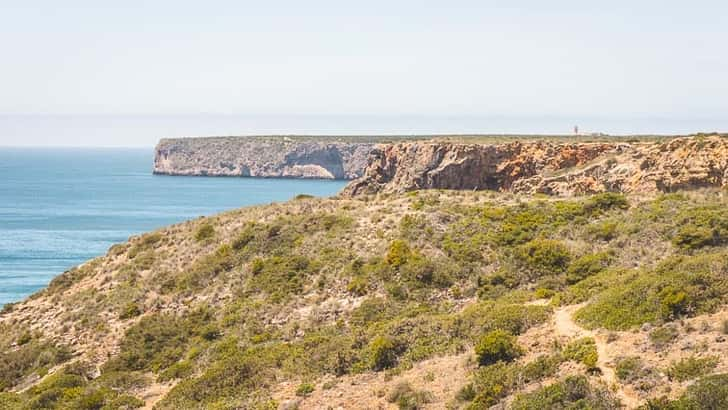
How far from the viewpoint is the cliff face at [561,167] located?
4366 centimetres

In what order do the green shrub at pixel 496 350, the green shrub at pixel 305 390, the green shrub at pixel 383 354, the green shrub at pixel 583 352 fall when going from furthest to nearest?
the green shrub at pixel 383 354
the green shrub at pixel 305 390
the green shrub at pixel 496 350
the green shrub at pixel 583 352

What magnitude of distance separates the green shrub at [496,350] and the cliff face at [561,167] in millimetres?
29321

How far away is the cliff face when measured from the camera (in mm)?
43656

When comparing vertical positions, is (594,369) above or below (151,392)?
above

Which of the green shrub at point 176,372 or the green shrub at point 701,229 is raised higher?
the green shrub at point 701,229

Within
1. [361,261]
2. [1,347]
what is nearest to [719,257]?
[361,261]

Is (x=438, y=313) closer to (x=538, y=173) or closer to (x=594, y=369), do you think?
(x=594, y=369)

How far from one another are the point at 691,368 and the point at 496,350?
537 cm

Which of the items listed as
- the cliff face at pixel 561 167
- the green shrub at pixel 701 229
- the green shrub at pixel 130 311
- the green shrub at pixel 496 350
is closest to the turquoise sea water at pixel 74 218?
the green shrub at pixel 130 311

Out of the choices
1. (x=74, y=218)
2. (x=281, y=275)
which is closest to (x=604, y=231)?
(x=281, y=275)

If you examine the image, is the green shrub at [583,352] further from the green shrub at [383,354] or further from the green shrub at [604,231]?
the green shrub at [604,231]

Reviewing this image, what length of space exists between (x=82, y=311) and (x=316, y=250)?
1294cm

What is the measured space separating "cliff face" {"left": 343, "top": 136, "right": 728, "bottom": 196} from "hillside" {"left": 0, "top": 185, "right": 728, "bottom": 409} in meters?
8.76

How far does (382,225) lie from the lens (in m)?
36.3
